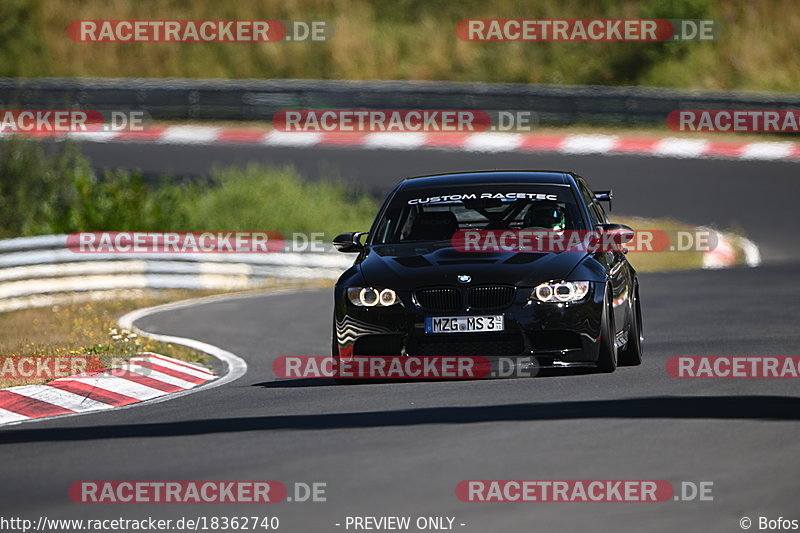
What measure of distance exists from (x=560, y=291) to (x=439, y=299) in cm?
81

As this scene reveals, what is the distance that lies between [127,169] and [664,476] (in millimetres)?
21987

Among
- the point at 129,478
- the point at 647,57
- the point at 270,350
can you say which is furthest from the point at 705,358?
the point at 647,57

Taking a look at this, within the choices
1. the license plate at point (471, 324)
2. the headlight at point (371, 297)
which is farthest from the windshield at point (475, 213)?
the license plate at point (471, 324)

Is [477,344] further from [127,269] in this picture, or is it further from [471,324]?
[127,269]

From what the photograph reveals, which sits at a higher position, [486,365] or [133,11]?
[133,11]

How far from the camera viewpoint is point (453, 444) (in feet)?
25.2

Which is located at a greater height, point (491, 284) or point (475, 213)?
point (475, 213)

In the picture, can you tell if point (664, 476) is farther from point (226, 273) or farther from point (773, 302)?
point (226, 273)

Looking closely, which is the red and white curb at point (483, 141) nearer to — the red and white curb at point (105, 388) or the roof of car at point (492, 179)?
the red and white curb at point (105, 388)

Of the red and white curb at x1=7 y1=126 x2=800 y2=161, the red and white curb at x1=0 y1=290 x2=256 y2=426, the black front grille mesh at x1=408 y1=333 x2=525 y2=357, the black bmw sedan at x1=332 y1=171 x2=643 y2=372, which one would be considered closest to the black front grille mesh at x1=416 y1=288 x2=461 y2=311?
the black bmw sedan at x1=332 y1=171 x2=643 y2=372

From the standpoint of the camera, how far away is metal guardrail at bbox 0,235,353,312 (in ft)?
62.1

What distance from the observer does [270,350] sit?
1408 cm

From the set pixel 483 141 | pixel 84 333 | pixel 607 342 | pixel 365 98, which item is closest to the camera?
pixel 607 342

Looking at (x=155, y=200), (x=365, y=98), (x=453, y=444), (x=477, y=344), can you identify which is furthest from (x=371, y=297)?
(x=365, y=98)
